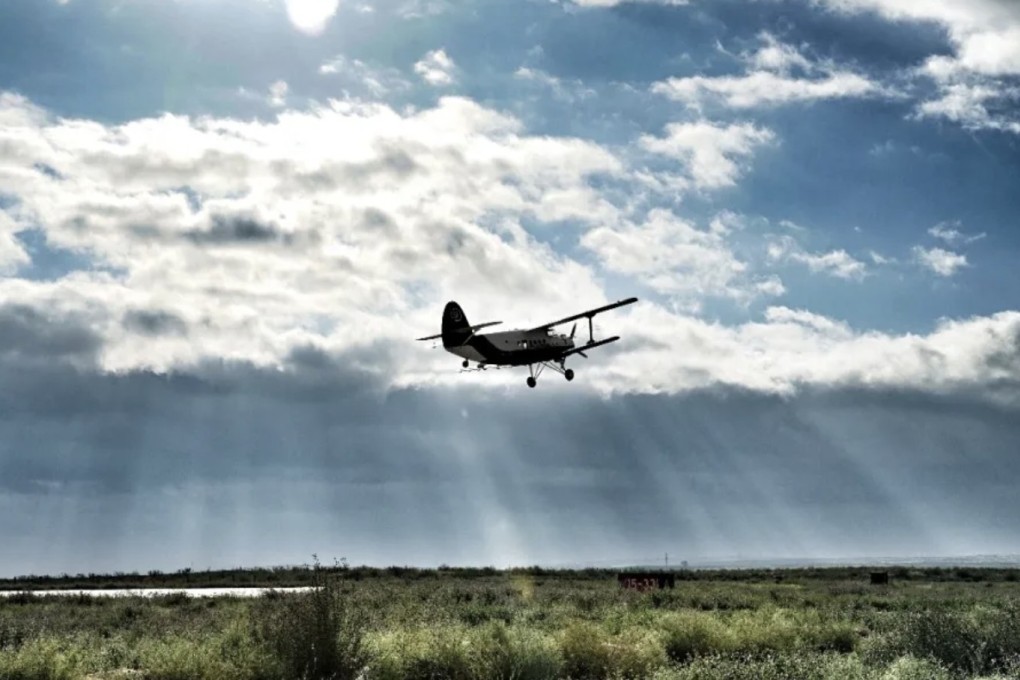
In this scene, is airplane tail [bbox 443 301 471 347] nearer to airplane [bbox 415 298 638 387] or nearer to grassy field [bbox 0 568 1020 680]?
airplane [bbox 415 298 638 387]

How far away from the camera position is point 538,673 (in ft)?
52.8

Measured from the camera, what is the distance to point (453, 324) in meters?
45.5

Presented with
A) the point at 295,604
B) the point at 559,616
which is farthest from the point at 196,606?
the point at 295,604

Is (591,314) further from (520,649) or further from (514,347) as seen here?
(520,649)

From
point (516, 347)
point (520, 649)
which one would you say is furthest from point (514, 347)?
point (520, 649)

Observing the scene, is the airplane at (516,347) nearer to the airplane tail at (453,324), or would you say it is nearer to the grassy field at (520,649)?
the airplane tail at (453,324)

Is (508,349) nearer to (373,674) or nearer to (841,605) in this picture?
(841,605)

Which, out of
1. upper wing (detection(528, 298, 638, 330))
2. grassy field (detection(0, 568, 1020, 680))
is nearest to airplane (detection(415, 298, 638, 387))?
upper wing (detection(528, 298, 638, 330))

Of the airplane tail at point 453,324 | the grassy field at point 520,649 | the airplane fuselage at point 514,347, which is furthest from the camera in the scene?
the airplane tail at point 453,324

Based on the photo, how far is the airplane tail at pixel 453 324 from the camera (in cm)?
4431

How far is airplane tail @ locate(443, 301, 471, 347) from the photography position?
44.3 metres

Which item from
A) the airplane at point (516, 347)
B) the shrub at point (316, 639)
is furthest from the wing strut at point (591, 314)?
the shrub at point (316, 639)

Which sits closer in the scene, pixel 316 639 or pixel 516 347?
pixel 316 639

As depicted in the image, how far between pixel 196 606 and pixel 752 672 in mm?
26871
